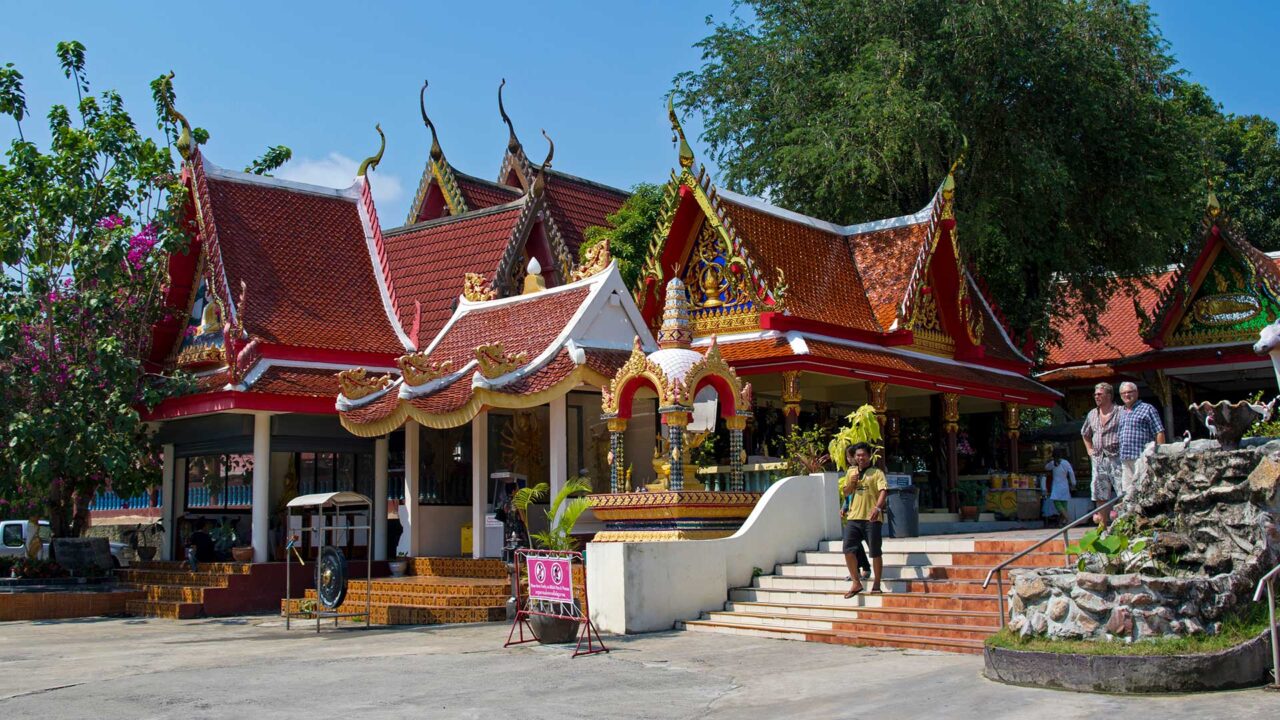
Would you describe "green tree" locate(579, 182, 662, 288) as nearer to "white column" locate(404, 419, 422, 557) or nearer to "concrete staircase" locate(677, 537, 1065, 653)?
"white column" locate(404, 419, 422, 557)

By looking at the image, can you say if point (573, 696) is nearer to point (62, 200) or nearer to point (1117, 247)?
point (62, 200)

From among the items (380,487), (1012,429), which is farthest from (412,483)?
(1012,429)

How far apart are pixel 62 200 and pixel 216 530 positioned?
528 cm

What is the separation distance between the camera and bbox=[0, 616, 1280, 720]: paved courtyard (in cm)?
812

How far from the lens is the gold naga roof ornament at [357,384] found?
17.4 m

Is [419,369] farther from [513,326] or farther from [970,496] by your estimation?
[970,496]

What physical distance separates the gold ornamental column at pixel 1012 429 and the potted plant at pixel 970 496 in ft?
5.86

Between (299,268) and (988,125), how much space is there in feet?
41.4

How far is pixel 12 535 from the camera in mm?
23141

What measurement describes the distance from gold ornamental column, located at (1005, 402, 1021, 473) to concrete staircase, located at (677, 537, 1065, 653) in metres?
9.38

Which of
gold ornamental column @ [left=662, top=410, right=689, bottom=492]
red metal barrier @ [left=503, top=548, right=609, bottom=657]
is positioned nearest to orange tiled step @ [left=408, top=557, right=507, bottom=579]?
gold ornamental column @ [left=662, top=410, right=689, bottom=492]

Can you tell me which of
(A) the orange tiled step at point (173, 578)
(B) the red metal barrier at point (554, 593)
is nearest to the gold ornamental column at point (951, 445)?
(B) the red metal barrier at point (554, 593)

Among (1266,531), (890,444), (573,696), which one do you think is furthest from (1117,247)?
(573,696)

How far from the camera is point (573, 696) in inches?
357
